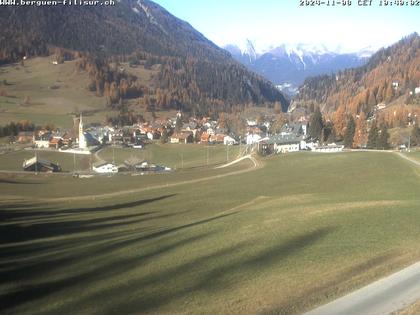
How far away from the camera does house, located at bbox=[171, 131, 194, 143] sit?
459 ft

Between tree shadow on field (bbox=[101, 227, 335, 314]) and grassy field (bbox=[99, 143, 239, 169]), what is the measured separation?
72.5 m

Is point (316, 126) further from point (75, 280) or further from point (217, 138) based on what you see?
point (75, 280)

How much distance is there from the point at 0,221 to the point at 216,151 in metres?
83.2

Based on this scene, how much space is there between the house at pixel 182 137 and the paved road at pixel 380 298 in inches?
4872

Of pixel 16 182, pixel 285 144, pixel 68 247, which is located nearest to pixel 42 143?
pixel 16 182

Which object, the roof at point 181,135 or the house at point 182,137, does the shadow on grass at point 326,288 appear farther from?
the roof at point 181,135

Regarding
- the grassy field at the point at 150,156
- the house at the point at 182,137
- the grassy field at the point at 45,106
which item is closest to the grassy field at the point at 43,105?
the grassy field at the point at 45,106

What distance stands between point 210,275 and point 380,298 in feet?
20.0

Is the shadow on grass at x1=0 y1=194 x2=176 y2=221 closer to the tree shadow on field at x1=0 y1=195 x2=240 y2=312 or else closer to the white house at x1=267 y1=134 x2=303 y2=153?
the tree shadow on field at x1=0 y1=195 x2=240 y2=312

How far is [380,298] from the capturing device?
15070 millimetres

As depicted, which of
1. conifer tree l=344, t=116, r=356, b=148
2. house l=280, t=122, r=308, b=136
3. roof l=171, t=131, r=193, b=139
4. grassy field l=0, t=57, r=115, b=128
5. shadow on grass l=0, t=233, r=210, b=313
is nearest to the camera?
Answer: shadow on grass l=0, t=233, r=210, b=313

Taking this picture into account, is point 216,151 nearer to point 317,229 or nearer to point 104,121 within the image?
point 104,121

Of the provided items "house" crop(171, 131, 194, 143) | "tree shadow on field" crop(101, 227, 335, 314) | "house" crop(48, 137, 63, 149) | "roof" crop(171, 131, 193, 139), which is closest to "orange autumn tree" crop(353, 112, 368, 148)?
"house" crop(171, 131, 194, 143)

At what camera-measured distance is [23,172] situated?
8069 centimetres
